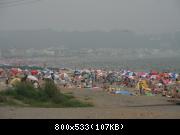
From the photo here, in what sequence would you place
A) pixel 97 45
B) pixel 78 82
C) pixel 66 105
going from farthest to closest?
pixel 97 45 < pixel 78 82 < pixel 66 105

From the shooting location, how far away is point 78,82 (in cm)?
3881

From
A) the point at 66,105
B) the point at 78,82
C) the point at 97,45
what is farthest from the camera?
the point at 97,45

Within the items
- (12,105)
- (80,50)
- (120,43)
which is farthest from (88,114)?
(120,43)

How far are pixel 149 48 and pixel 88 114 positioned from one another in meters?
175

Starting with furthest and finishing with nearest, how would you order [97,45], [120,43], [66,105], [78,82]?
[120,43] → [97,45] → [78,82] → [66,105]

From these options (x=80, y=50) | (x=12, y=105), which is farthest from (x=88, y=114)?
(x=80, y=50)

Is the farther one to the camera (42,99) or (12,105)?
(42,99)

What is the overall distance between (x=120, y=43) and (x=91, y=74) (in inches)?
5639

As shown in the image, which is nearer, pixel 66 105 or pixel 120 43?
pixel 66 105

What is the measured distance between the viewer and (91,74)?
4297 centimetres

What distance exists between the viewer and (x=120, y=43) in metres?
185

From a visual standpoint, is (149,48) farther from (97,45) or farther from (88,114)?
(88,114)
